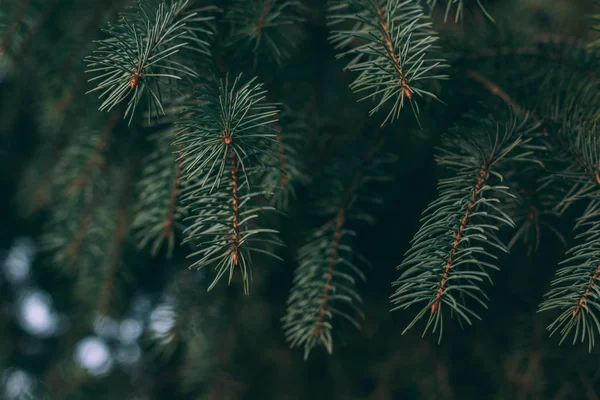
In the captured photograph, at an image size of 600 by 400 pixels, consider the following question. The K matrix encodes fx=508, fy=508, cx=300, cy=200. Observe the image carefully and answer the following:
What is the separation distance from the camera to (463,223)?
0.37m

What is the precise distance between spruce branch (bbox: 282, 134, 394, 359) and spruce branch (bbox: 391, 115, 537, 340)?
73 mm

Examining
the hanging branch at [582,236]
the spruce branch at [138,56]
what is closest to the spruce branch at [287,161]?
the spruce branch at [138,56]

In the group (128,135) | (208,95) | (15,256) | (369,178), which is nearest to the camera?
(208,95)

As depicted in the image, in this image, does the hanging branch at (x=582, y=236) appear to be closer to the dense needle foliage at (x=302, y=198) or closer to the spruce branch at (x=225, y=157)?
the dense needle foliage at (x=302, y=198)

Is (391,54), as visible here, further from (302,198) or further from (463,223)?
(302,198)

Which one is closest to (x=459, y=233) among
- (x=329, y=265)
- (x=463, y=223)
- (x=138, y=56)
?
(x=463, y=223)

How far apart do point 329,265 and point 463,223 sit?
5.4 inches

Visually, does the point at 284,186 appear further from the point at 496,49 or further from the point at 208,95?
the point at 496,49

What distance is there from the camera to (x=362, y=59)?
1.63ft

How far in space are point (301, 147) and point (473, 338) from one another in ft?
1.16

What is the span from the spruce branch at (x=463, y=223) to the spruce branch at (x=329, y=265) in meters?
0.07

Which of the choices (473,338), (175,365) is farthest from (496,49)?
(175,365)

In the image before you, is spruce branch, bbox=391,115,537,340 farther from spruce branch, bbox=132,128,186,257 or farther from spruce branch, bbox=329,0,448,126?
spruce branch, bbox=132,128,186,257

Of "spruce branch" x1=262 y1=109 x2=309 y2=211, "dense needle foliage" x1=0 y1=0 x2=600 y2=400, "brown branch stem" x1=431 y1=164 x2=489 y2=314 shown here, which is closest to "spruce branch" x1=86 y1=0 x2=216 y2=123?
"dense needle foliage" x1=0 y1=0 x2=600 y2=400
